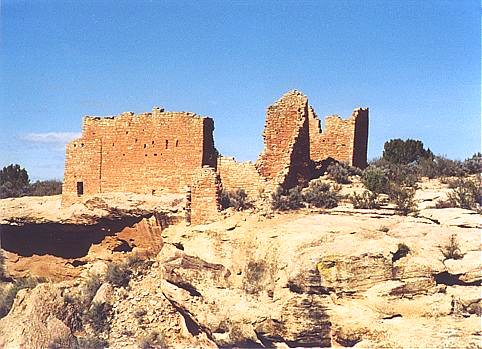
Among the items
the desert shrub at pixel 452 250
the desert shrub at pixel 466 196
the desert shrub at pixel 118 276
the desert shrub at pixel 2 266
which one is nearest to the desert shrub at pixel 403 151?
the desert shrub at pixel 466 196

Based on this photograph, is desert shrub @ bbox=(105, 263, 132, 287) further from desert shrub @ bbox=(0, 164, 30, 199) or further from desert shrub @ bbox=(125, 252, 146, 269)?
desert shrub @ bbox=(0, 164, 30, 199)

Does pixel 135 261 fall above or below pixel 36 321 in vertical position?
above

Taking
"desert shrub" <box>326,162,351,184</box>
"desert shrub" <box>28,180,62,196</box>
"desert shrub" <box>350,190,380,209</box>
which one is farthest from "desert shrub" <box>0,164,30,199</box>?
"desert shrub" <box>350,190,380,209</box>

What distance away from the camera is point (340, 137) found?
19.4 m

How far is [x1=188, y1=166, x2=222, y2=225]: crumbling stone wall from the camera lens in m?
16.0

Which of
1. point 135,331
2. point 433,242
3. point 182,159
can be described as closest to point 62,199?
point 182,159

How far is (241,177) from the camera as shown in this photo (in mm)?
17047

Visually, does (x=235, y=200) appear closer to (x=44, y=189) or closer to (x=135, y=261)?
(x=135, y=261)

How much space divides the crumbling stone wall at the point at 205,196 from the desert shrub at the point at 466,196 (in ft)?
18.3

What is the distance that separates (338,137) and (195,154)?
14.3 feet

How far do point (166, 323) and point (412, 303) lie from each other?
7.32m

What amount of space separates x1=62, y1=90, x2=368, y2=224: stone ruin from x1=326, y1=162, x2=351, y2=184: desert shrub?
0.59 metres

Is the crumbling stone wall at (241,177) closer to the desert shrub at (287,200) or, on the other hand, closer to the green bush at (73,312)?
the desert shrub at (287,200)

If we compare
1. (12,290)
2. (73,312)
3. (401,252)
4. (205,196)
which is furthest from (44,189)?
(401,252)
